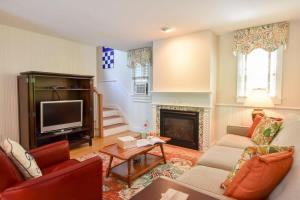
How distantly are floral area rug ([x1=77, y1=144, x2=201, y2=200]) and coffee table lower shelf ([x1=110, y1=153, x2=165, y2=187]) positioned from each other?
78 millimetres

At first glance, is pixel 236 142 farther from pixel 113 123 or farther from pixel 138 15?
pixel 113 123

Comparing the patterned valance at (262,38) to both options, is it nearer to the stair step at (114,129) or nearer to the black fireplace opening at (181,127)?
the black fireplace opening at (181,127)

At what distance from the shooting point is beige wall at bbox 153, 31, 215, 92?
140 inches

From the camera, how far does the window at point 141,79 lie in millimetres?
5008

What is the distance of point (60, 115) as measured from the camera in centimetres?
362

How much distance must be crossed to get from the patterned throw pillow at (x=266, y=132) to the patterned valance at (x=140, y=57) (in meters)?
3.00

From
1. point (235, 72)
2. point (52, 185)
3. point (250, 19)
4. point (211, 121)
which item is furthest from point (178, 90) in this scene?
point (52, 185)

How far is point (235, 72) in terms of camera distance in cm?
366

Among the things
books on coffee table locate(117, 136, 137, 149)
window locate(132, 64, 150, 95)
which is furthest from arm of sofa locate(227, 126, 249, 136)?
window locate(132, 64, 150, 95)

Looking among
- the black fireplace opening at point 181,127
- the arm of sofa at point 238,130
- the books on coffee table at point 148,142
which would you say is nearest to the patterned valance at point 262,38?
the arm of sofa at point 238,130

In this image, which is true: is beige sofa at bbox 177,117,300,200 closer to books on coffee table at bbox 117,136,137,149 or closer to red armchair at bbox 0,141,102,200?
red armchair at bbox 0,141,102,200

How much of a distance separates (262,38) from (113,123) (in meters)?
4.05

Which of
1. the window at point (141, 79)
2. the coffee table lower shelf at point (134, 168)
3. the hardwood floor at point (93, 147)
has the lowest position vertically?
the hardwood floor at point (93, 147)

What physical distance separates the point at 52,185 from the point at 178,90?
301 cm
